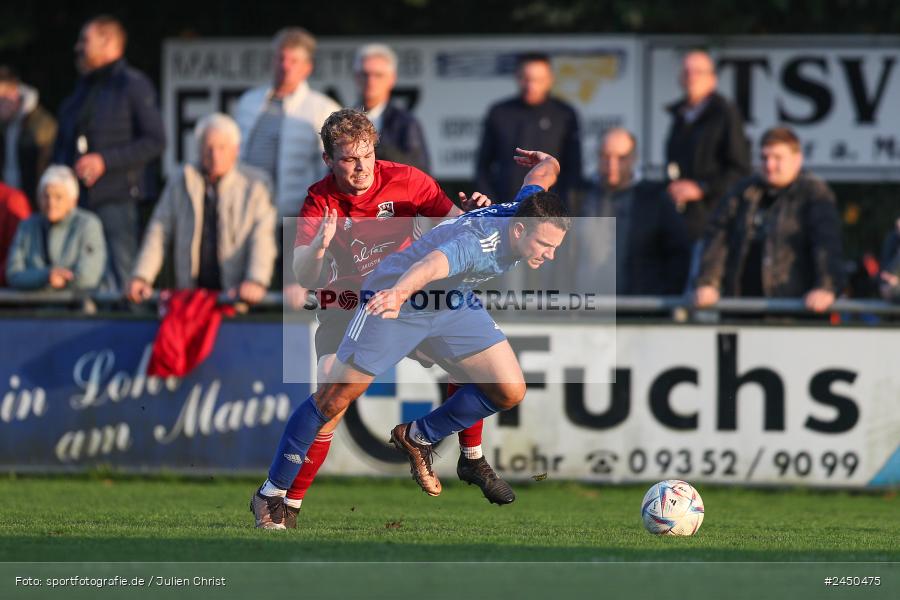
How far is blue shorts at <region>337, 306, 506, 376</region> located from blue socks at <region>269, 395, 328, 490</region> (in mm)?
350

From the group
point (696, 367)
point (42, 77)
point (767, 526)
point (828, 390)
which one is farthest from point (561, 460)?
point (42, 77)

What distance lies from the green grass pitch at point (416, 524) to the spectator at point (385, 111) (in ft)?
8.21

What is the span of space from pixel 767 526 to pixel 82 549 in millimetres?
3848

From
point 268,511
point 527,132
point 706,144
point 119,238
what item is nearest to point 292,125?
point 119,238

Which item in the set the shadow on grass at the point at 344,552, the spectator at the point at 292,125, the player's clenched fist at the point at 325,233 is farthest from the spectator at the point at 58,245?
the shadow on grass at the point at 344,552

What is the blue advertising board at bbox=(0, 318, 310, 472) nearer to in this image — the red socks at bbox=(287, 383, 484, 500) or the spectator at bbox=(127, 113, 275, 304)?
the spectator at bbox=(127, 113, 275, 304)

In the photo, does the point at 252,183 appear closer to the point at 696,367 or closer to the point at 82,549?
the point at 696,367

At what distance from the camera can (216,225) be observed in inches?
449

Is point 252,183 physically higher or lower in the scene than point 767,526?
higher

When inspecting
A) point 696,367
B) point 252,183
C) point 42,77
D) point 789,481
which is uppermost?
point 42,77

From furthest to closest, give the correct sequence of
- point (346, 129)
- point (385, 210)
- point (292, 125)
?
point (292, 125) → point (385, 210) → point (346, 129)

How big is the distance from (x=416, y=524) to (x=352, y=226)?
5.49 feet

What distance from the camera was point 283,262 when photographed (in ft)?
39.1

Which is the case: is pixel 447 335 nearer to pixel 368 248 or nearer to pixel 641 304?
pixel 368 248
